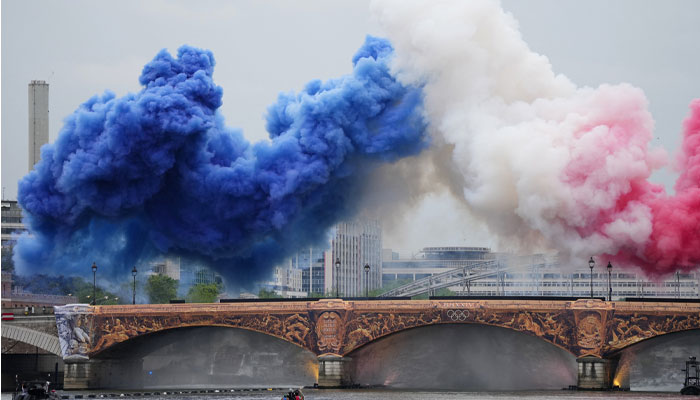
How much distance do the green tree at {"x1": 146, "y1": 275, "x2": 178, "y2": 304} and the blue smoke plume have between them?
52.7 m

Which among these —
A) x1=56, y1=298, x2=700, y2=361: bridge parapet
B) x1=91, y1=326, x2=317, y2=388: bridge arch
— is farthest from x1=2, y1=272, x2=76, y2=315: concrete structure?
x1=56, y1=298, x2=700, y2=361: bridge parapet

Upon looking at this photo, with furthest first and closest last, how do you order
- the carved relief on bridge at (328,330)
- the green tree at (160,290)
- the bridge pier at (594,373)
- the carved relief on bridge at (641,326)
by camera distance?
1. the green tree at (160,290)
2. the carved relief on bridge at (328,330)
3. the bridge pier at (594,373)
4. the carved relief on bridge at (641,326)

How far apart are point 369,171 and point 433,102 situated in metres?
10.9

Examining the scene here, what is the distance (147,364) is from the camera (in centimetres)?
12788

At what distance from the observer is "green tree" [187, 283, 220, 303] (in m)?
170

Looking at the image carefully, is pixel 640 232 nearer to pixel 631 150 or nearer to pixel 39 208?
pixel 631 150

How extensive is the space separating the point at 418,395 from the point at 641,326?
17683 mm

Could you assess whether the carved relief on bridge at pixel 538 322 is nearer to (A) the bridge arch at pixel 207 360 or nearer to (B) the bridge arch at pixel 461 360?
(B) the bridge arch at pixel 461 360

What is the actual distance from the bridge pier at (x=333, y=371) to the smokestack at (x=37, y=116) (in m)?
90.3

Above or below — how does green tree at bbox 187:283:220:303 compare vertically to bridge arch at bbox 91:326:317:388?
above

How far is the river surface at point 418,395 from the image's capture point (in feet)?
317

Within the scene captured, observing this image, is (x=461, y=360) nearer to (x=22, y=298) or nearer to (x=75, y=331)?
(x=75, y=331)

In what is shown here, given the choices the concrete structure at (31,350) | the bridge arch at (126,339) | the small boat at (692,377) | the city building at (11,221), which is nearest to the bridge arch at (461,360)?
the bridge arch at (126,339)

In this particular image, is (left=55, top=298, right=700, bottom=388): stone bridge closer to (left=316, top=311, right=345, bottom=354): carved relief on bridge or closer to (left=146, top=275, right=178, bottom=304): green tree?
(left=316, top=311, right=345, bottom=354): carved relief on bridge
